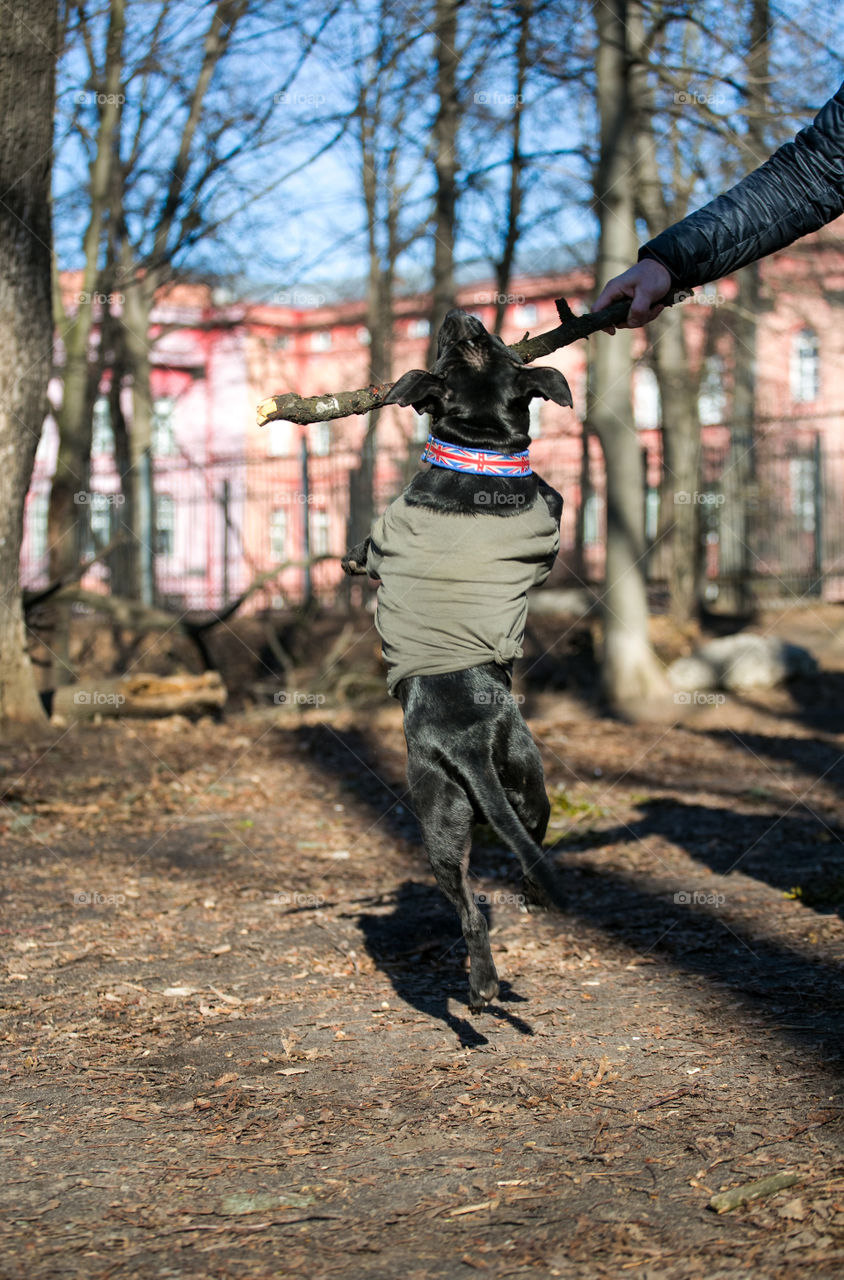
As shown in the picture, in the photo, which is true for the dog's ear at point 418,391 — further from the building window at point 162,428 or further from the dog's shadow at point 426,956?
the building window at point 162,428

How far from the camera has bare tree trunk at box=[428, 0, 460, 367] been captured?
11906 mm

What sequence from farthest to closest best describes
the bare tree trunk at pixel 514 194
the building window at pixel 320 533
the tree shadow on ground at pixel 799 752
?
the building window at pixel 320 533 < the bare tree trunk at pixel 514 194 < the tree shadow on ground at pixel 799 752

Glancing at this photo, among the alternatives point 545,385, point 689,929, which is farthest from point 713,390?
point 545,385

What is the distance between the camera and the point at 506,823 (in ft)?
11.4

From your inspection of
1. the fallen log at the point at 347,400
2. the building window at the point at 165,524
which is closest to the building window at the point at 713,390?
the building window at the point at 165,524

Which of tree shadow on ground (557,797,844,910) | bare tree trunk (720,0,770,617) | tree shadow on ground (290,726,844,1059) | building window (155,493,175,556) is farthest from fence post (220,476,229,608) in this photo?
tree shadow on ground (557,797,844,910)

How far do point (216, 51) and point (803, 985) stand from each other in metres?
10.3

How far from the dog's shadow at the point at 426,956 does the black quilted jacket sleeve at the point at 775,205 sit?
7.80ft

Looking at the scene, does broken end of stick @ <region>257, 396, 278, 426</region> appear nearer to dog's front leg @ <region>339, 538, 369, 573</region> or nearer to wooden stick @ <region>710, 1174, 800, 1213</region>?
dog's front leg @ <region>339, 538, 369, 573</region>

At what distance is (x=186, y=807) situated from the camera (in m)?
7.79

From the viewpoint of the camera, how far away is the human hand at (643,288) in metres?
3.18

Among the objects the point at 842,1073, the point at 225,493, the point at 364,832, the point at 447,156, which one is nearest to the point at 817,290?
the point at 447,156

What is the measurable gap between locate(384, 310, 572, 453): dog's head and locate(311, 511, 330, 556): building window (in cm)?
1249

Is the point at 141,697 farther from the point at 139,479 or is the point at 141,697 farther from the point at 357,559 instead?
the point at 357,559
